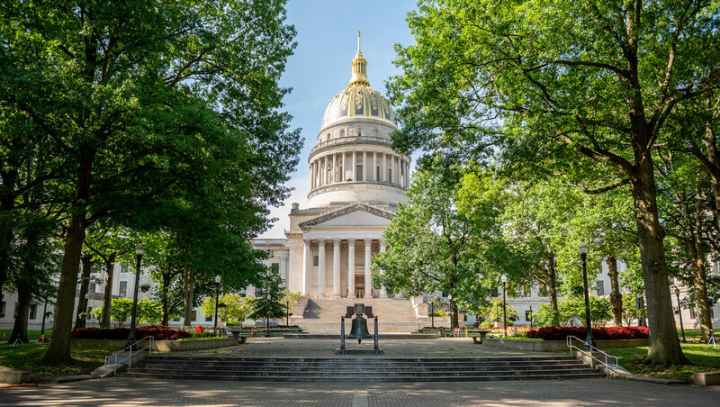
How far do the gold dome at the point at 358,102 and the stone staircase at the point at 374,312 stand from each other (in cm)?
3992

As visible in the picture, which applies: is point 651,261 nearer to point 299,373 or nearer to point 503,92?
point 503,92

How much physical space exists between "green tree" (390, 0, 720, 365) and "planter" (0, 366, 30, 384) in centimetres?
1472

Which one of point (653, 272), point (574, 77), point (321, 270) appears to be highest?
point (574, 77)

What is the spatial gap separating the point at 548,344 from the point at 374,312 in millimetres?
34449

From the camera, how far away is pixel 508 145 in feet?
59.4

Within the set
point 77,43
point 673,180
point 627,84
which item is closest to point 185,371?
point 77,43

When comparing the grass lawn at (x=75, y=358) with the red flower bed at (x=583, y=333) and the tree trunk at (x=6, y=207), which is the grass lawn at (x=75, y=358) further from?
the red flower bed at (x=583, y=333)

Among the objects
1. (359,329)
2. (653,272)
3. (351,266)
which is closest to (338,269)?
(351,266)

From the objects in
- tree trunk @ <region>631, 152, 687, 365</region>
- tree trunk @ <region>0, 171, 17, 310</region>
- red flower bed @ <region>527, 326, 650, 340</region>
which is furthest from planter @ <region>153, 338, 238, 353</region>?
tree trunk @ <region>631, 152, 687, 365</region>

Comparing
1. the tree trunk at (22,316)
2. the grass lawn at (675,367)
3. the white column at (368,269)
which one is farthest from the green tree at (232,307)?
the grass lawn at (675,367)

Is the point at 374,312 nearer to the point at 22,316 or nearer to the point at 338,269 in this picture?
the point at 338,269

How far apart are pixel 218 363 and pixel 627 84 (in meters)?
15.9

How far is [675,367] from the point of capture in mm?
16484

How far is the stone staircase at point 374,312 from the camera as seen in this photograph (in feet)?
154
